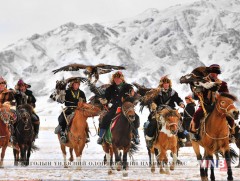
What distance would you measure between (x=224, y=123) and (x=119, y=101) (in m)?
4.55

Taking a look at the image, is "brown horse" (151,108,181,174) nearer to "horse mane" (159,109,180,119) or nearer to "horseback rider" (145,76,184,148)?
"horse mane" (159,109,180,119)

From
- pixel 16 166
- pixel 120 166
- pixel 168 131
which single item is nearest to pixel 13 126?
pixel 16 166

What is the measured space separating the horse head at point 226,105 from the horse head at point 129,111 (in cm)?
327

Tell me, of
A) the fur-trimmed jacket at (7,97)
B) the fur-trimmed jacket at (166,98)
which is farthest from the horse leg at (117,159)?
the fur-trimmed jacket at (7,97)

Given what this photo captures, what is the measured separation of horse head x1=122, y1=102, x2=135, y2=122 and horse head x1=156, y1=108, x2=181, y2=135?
0.96 meters

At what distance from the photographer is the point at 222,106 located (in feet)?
36.4

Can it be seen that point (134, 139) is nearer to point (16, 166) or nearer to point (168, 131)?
point (168, 131)

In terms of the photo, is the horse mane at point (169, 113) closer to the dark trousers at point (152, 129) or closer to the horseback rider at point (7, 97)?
the dark trousers at point (152, 129)

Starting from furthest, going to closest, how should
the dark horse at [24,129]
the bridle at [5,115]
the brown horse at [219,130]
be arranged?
1. the dark horse at [24,129]
2. the bridle at [5,115]
3. the brown horse at [219,130]

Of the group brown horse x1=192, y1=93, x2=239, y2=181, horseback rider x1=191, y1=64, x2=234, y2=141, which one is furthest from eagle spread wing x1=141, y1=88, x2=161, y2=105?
brown horse x1=192, y1=93, x2=239, y2=181

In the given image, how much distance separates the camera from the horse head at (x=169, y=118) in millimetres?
13836

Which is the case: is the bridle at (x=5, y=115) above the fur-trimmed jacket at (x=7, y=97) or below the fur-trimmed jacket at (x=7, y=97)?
below

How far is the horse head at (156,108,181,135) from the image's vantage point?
1384cm

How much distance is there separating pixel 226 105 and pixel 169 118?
3131 millimetres
